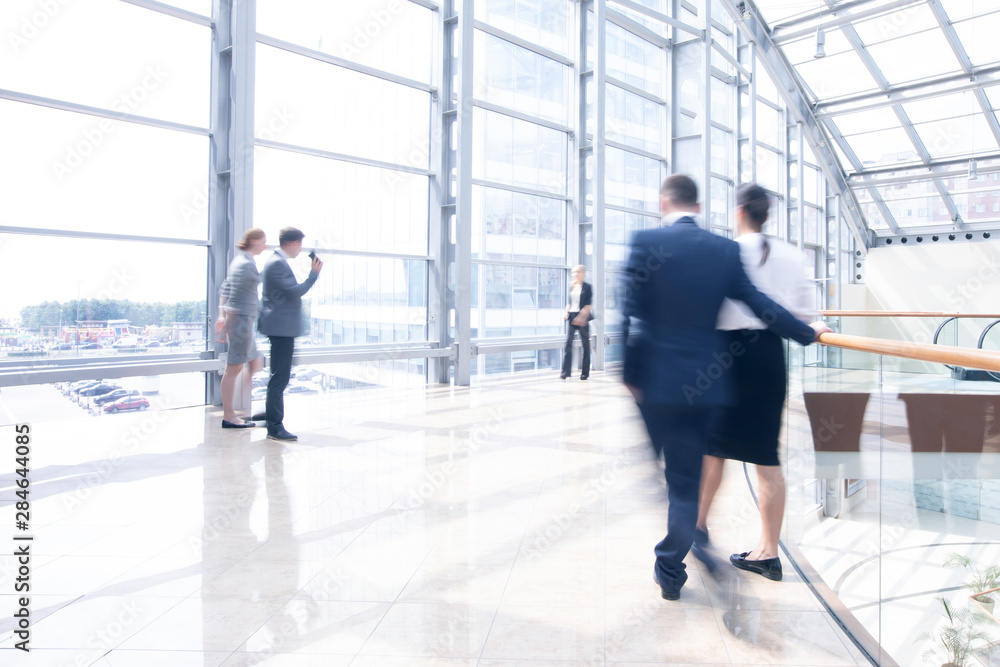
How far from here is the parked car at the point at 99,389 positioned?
16.4 ft

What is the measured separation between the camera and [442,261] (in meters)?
7.61

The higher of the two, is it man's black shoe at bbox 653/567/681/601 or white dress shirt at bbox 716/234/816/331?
white dress shirt at bbox 716/234/816/331

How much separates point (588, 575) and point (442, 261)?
5.56m

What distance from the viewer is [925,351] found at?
1.86m

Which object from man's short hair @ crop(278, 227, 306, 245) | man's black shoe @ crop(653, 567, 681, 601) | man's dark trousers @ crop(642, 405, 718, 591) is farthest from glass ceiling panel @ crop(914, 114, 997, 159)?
man's black shoe @ crop(653, 567, 681, 601)

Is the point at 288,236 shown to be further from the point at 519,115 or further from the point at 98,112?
the point at 519,115

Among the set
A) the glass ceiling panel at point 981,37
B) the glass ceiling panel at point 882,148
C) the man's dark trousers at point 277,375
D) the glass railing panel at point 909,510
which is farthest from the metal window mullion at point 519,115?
the glass ceiling panel at point 882,148

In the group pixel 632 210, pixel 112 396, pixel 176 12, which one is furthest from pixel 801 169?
pixel 112 396

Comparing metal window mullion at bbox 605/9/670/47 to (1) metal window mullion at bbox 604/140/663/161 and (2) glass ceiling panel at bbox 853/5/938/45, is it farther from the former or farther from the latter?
(2) glass ceiling panel at bbox 853/5/938/45

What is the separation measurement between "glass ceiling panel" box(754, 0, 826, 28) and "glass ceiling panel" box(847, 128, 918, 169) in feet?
13.7

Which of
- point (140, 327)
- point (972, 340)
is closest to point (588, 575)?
point (140, 327)

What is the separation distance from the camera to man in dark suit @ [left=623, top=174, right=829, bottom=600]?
2.08 meters

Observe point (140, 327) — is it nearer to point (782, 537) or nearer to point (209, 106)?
point (209, 106)

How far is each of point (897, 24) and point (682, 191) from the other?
46.4 feet
